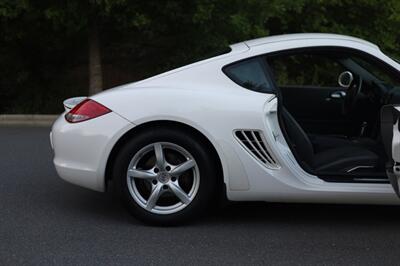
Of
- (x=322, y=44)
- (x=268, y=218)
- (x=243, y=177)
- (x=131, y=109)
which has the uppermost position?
(x=322, y=44)

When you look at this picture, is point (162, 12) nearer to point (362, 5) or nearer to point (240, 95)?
point (362, 5)

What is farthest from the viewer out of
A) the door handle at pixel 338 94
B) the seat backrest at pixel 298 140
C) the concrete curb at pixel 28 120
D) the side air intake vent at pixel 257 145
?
the concrete curb at pixel 28 120

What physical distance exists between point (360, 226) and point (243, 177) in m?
1.04

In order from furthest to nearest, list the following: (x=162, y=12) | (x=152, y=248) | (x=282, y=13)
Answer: (x=282, y=13) → (x=162, y=12) → (x=152, y=248)

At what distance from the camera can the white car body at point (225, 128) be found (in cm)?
438

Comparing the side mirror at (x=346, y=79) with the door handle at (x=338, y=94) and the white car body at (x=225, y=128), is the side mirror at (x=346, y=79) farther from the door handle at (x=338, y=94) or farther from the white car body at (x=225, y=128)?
the white car body at (x=225, y=128)

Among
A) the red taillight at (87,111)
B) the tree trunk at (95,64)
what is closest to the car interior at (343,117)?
Answer: the red taillight at (87,111)

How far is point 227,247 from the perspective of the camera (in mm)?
4172

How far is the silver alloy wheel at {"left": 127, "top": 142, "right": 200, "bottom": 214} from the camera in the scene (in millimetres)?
4453

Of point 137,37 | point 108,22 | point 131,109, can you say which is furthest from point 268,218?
point 137,37

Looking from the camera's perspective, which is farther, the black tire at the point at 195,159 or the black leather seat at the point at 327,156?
the black leather seat at the point at 327,156

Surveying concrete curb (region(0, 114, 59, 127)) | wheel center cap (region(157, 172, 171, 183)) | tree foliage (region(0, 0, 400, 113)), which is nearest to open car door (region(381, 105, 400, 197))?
wheel center cap (region(157, 172, 171, 183))

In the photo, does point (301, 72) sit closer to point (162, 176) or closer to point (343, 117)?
point (343, 117)

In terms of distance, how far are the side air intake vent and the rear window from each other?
35cm
